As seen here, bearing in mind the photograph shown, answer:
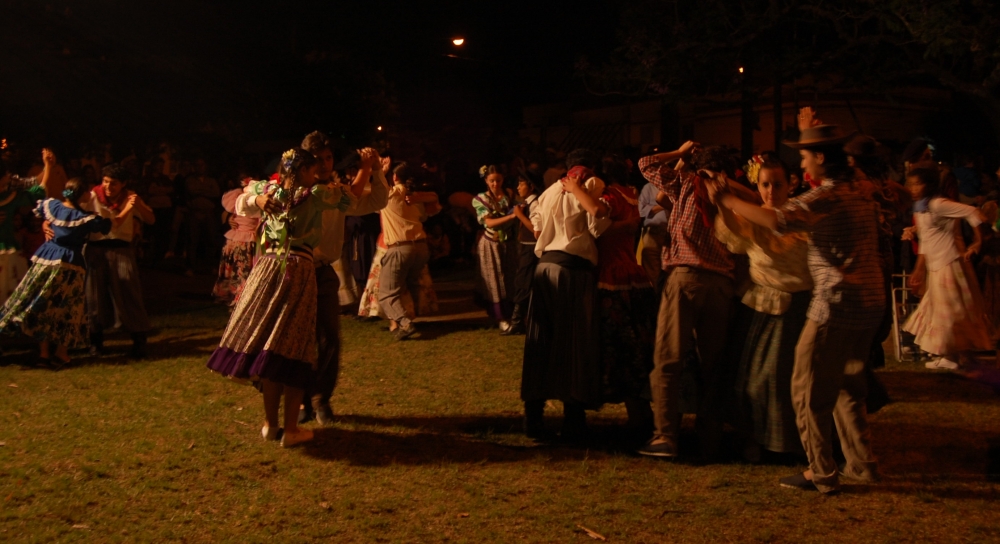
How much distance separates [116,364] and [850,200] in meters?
6.83

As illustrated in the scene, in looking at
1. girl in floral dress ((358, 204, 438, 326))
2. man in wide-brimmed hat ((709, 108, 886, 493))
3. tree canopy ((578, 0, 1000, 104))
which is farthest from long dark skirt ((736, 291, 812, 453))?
tree canopy ((578, 0, 1000, 104))

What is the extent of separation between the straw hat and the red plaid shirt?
0.81 m

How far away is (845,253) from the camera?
467cm

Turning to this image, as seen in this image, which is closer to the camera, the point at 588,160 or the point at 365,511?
the point at 365,511

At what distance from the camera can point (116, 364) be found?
8477mm

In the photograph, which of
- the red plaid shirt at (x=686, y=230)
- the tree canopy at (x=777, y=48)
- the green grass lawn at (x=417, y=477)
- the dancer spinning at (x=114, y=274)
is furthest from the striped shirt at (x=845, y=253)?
the tree canopy at (x=777, y=48)

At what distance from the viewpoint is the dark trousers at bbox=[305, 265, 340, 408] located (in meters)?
6.11

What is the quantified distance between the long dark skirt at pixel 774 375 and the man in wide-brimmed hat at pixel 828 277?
0.34m

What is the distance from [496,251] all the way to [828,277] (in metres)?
6.07

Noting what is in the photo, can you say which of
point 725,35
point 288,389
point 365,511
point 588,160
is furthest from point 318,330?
point 725,35

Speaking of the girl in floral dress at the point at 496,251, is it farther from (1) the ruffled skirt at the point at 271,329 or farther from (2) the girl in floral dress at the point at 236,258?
(1) the ruffled skirt at the point at 271,329

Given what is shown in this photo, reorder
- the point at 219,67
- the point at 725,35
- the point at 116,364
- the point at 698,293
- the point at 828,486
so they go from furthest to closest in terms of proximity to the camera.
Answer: the point at 219,67
the point at 725,35
the point at 116,364
the point at 698,293
the point at 828,486

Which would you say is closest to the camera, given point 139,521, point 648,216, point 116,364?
point 139,521

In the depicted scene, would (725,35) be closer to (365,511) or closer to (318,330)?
(318,330)
